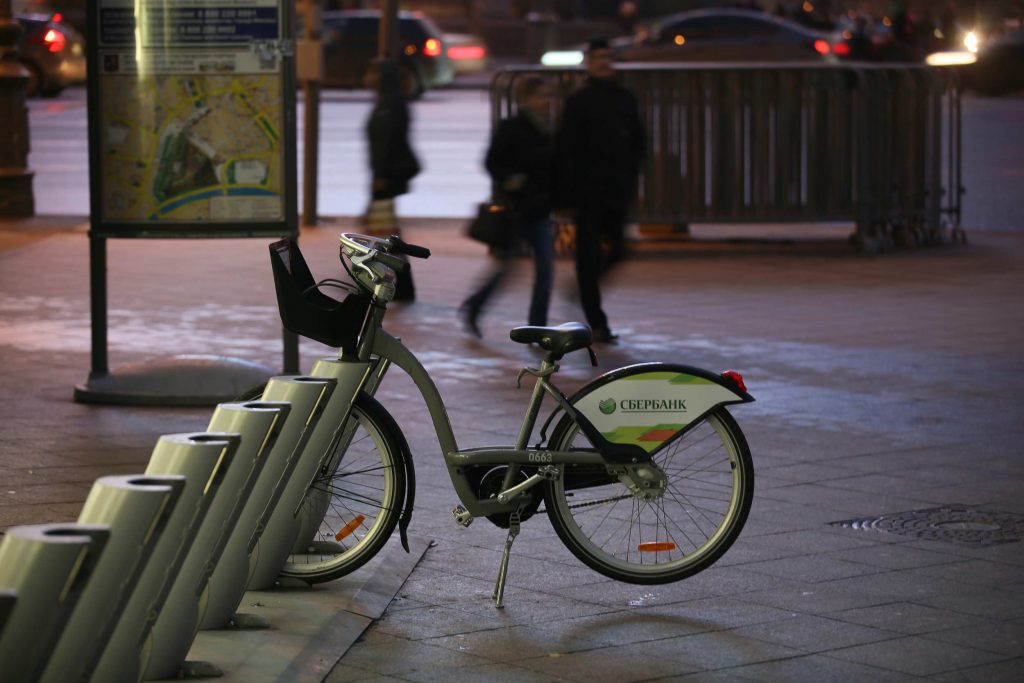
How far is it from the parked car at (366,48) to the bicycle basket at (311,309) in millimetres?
30798

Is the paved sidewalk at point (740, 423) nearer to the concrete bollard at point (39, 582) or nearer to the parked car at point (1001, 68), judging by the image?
the concrete bollard at point (39, 582)

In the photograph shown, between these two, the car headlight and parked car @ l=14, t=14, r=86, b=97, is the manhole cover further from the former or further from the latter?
parked car @ l=14, t=14, r=86, b=97

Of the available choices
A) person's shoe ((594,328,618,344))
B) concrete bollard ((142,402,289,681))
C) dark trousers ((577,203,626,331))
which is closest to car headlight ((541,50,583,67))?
dark trousers ((577,203,626,331))

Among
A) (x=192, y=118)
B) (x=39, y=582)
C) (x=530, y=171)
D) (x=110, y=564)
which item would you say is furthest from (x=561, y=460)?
(x=530, y=171)

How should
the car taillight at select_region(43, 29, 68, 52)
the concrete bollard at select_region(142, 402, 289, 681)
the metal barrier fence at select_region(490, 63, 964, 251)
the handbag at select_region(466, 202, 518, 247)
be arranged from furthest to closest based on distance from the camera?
the car taillight at select_region(43, 29, 68, 52) → the metal barrier fence at select_region(490, 63, 964, 251) → the handbag at select_region(466, 202, 518, 247) → the concrete bollard at select_region(142, 402, 289, 681)

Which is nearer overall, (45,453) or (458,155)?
(45,453)

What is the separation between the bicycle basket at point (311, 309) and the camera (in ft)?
19.0

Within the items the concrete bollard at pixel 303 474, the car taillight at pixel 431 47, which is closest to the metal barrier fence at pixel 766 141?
the concrete bollard at pixel 303 474

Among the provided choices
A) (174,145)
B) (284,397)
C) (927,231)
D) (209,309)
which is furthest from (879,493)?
(927,231)

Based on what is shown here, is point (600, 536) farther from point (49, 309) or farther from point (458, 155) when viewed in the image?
point (458, 155)

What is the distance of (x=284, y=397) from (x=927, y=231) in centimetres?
1226

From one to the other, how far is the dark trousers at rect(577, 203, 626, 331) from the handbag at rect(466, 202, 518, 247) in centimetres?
46

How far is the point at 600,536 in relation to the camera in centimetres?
618

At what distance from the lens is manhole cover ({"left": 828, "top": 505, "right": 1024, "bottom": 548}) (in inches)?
265
